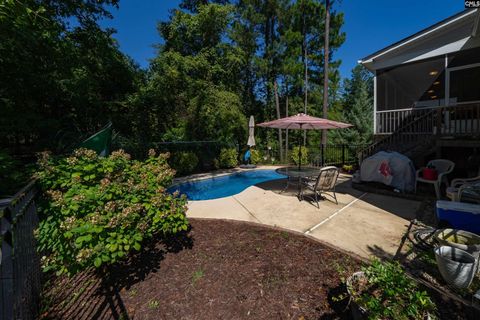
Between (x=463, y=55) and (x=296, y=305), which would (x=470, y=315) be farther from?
(x=463, y=55)

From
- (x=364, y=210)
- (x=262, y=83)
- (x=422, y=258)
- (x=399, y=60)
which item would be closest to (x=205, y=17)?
(x=262, y=83)

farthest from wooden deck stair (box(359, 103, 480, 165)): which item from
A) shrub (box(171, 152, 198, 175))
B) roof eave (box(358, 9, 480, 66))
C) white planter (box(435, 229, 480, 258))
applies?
shrub (box(171, 152, 198, 175))

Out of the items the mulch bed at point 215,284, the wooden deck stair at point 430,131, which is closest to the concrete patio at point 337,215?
the mulch bed at point 215,284

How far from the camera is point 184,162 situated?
10.2 m

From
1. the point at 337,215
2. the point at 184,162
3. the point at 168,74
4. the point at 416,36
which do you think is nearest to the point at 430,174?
the point at 337,215

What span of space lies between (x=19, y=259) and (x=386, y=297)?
3246mm

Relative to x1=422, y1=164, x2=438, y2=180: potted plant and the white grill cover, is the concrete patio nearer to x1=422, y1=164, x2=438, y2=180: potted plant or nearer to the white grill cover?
the white grill cover

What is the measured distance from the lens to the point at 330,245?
324 centimetres

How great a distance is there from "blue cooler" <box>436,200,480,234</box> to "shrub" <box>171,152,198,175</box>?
8943 mm

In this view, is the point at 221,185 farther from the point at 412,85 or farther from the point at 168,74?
the point at 412,85

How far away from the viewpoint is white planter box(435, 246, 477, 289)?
2.19 metres

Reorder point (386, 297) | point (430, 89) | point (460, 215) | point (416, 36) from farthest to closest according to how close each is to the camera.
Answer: point (430, 89)
point (416, 36)
point (460, 215)
point (386, 297)

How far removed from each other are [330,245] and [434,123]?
740 centimetres

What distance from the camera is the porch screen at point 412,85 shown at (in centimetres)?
961
